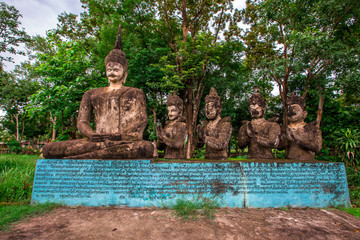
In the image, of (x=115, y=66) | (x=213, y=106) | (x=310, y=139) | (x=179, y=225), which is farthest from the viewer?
(x=213, y=106)

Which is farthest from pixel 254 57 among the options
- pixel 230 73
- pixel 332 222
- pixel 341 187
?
pixel 332 222

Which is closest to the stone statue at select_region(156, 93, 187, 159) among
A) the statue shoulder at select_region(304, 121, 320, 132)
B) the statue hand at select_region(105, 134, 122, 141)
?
the statue hand at select_region(105, 134, 122, 141)

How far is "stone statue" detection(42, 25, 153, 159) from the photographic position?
3.91m

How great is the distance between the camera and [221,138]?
14.7 feet

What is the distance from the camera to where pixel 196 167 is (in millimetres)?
3795

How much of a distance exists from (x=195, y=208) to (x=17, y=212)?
3.07 metres

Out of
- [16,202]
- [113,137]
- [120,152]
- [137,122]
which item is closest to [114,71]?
[137,122]

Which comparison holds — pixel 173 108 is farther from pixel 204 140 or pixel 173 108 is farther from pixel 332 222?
pixel 332 222

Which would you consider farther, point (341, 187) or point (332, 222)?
point (341, 187)

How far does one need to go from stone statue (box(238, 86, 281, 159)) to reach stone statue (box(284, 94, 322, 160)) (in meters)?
0.41

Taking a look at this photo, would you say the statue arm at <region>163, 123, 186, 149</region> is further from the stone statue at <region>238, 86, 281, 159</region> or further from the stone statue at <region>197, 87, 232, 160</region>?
the stone statue at <region>238, 86, 281, 159</region>

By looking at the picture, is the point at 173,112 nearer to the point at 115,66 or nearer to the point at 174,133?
the point at 174,133

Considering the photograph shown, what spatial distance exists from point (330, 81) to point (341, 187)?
19.2 ft

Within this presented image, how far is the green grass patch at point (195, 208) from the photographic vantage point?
127 inches
